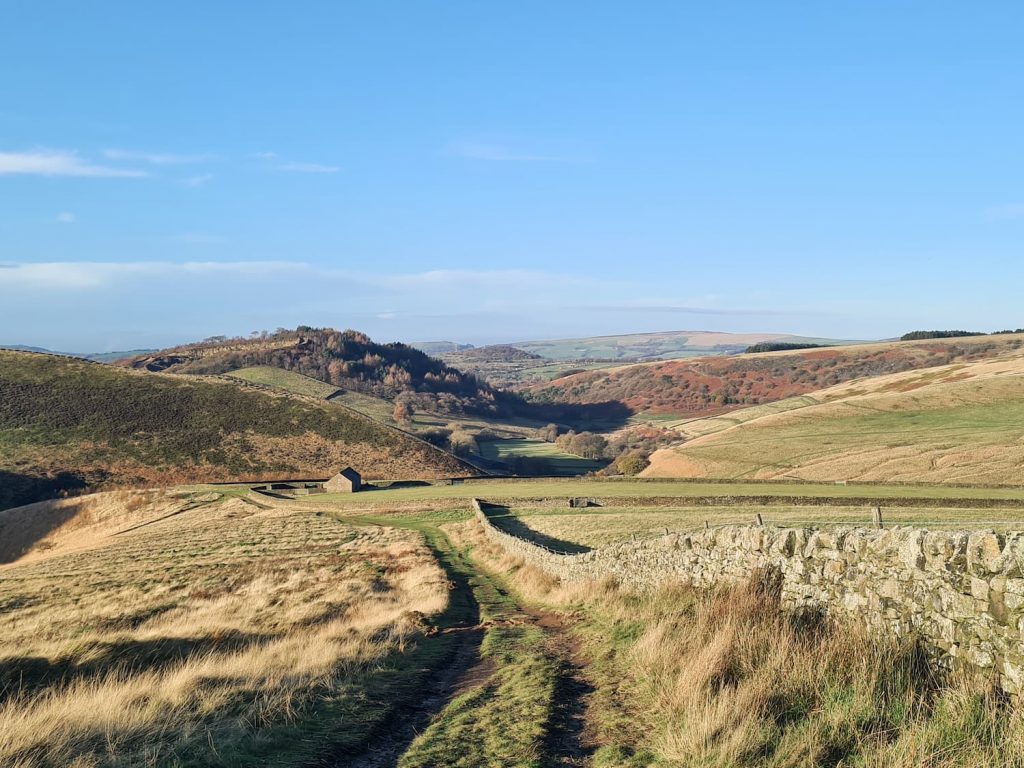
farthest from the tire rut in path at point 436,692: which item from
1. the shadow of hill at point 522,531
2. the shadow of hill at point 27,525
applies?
the shadow of hill at point 27,525

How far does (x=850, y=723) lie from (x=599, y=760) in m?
2.65

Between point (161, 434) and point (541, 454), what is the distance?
66.3 meters

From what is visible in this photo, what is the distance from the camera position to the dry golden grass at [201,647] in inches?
353

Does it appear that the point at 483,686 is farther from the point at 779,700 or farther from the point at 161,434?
the point at 161,434

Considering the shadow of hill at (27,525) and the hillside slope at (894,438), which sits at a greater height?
the hillside slope at (894,438)

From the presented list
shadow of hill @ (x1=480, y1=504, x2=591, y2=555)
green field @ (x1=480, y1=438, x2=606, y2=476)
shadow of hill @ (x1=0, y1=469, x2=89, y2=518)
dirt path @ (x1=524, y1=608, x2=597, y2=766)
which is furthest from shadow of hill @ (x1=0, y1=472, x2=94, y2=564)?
dirt path @ (x1=524, y1=608, x2=597, y2=766)

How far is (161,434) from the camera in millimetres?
110875

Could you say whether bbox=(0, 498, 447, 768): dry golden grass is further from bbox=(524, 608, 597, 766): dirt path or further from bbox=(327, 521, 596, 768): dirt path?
bbox=(524, 608, 597, 766): dirt path

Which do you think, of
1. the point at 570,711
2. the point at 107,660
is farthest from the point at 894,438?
the point at 107,660

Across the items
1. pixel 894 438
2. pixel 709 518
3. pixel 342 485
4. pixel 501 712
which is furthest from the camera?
pixel 342 485

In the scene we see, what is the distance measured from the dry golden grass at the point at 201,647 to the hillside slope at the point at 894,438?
42784 millimetres

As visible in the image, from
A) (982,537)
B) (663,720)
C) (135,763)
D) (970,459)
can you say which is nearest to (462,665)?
(663,720)

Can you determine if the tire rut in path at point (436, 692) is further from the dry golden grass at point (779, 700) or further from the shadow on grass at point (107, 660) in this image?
the shadow on grass at point (107, 660)

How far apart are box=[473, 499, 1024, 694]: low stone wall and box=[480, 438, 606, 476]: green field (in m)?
101
